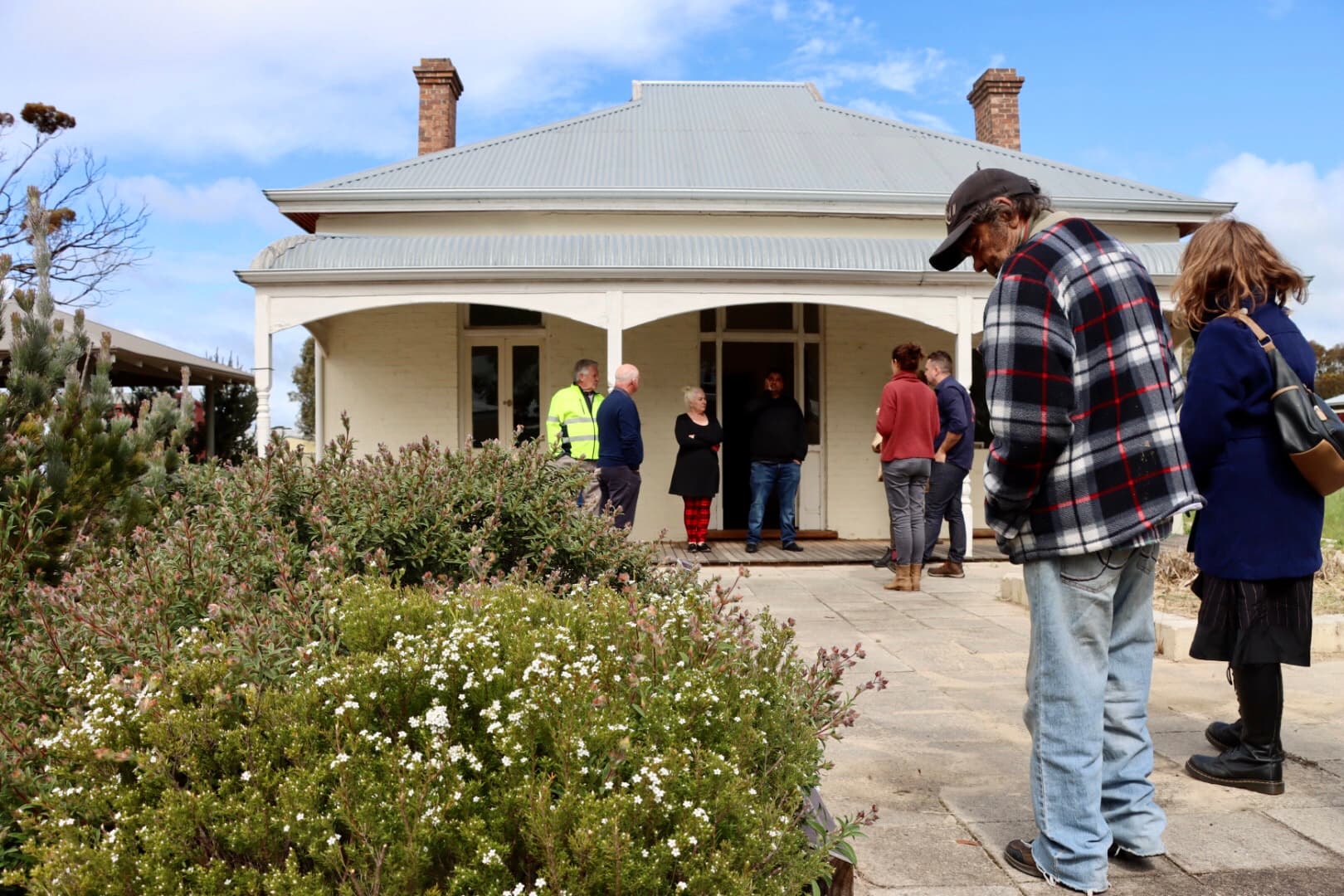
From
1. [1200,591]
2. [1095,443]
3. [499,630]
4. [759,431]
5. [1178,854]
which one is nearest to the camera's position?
[499,630]

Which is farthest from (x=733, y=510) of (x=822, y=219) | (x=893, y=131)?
(x=893, y=131)

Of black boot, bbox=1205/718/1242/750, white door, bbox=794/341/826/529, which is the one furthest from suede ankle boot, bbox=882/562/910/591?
black boot, bbox=1205/718/1242/750

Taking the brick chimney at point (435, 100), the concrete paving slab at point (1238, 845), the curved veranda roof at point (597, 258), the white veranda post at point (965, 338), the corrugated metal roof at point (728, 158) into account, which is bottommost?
the concrete paving slab at point (1238, 845)

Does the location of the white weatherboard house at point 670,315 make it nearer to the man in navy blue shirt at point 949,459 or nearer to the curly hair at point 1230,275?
the man in navy blue shirt at point 949,459

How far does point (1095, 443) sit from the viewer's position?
8.68 ft

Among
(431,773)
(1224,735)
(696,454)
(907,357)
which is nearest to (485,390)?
(696,454)

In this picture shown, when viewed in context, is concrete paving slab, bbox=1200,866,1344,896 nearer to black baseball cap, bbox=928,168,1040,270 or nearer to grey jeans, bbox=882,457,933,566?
black baseball cap, bbox=928,168,1040,270

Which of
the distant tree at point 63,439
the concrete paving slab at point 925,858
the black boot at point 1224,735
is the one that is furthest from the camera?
the black boot at point 1224,735

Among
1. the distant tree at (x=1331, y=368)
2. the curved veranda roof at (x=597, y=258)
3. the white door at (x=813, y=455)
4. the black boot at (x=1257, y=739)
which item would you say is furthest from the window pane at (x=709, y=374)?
the distant tree at (x=1331, y=368)

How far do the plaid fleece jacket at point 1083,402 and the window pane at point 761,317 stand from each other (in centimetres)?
1000

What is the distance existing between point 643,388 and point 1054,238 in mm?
9801

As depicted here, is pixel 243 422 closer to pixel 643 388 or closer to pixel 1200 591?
pixel 643 388

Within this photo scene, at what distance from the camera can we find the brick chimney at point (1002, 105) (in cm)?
1680

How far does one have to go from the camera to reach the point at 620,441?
8242 mm
